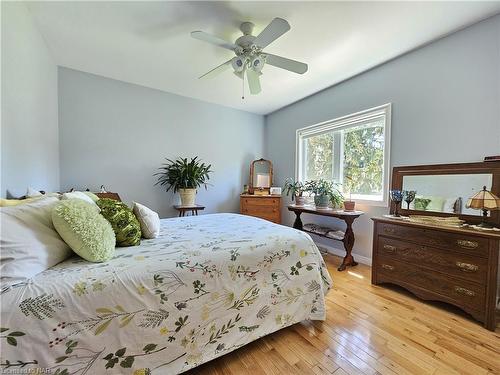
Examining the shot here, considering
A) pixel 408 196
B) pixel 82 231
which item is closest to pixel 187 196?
pixel 82 231

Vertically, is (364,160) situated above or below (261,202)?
above

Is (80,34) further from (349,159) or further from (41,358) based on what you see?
(349,159)

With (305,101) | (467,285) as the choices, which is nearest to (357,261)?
(467,285)

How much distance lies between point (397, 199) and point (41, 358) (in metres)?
2.88

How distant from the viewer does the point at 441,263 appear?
5.92 ft

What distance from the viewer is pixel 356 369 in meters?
1.23

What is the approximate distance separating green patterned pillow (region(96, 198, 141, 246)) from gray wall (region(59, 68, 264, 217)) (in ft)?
6.36

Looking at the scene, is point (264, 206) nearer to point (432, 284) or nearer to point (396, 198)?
point (396, 198)

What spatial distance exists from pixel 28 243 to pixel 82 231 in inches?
7.3

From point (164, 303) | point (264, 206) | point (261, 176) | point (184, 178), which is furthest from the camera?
point (261, 176)

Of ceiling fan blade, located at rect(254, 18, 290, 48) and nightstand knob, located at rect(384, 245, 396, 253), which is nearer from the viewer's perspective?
ceiling fan blade, located at rect(254, 18, 290, 48)

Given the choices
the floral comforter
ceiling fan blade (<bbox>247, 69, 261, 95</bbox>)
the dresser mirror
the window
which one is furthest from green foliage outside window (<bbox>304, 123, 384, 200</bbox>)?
the floral comforter

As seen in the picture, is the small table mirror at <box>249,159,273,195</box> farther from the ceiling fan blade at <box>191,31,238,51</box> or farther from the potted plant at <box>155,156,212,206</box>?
the ceiling fan blade at <box>191,31,238,51</box>

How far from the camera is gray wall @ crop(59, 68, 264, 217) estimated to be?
2.77 meters
